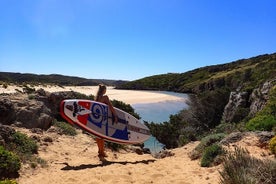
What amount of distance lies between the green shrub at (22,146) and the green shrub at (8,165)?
0.86 meters

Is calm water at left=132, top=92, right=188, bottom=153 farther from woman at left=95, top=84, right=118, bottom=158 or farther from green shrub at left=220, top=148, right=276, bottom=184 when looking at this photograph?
green shrub at left=220, top=148, right=276, bottom=184

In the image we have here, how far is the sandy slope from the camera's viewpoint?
755 cm

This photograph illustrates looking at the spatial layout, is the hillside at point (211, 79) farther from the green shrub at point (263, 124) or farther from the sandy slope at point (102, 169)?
the sandy slope at point (102, 169)

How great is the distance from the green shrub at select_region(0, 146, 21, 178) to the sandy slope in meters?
0.23

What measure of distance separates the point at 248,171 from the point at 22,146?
571cm

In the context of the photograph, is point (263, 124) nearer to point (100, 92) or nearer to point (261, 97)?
point (100, 92)

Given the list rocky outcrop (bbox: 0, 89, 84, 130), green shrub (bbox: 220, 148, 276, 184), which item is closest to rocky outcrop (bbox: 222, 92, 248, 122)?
rocky outcrop (bbox: 0, 89, 84, 130)

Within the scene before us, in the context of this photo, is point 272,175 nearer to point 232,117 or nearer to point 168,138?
point 168,138

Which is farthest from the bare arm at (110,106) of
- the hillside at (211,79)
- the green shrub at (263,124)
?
the hillside at (211,79)

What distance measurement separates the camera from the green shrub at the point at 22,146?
8.69 metres

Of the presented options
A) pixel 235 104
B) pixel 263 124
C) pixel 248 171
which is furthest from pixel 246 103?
pixel 248 171

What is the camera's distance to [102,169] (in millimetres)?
8492

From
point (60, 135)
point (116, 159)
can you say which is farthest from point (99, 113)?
point (60, 135)

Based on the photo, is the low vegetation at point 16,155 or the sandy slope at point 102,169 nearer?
the low vegetation at point 16,155
